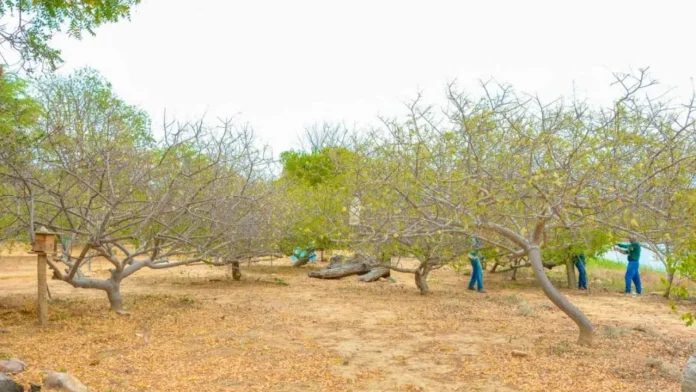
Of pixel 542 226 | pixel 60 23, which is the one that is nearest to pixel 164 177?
pixel 60 23

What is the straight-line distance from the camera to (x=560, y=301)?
23.5 ft

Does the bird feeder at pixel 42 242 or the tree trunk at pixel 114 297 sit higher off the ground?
the bird feeder at pixel 42 242

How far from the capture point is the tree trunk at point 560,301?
23.5 ft

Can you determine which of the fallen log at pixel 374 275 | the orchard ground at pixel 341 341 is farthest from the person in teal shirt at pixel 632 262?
the fallen log at pixel 374 275

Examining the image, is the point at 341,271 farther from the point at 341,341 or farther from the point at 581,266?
the point at 341,341

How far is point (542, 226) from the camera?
7082mm

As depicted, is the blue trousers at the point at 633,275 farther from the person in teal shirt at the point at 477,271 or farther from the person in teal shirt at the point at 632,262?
the person in teal shirt at the point at 477,271

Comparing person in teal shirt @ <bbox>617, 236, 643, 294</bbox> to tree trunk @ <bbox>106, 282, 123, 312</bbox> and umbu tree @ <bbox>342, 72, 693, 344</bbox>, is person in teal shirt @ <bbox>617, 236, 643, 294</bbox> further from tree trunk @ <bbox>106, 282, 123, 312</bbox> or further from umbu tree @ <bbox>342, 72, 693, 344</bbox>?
tree trunk @ <bbox>106, 282, 123, 312</bbox>

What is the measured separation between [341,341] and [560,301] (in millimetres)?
2759

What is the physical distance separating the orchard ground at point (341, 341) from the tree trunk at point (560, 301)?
0.82 feet

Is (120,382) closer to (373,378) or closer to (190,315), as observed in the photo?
(373,378)

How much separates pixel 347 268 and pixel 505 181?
10.7 m

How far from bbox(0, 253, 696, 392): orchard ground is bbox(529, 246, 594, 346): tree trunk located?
249 millimetres

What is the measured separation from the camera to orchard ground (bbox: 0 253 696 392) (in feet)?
19.2
